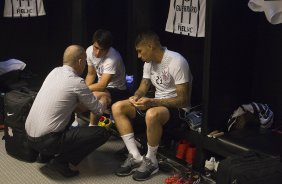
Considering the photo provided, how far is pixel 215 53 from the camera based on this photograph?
264cm

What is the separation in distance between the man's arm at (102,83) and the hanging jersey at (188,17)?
2.11ft

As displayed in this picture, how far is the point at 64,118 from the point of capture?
2750 mm

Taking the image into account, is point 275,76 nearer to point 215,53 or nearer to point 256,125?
point 256,125

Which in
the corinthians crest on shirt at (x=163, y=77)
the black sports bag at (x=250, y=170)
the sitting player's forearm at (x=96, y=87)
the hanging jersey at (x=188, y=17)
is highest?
the hanging jersey at (x=188, y=17)

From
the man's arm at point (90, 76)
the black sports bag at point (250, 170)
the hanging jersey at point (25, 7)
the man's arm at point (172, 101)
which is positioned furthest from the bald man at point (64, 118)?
the hanging jersey at point (25, 7)

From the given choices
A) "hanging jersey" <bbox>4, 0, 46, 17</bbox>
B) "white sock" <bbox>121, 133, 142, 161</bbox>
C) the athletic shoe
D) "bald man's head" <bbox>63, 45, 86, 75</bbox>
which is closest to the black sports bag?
"white sock" <bbox>121, 133, 142, 161</bbox>

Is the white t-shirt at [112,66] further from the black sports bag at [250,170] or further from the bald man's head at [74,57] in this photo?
the black sports bag at [250,170]

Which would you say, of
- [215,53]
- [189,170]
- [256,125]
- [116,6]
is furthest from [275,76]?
[116,6]

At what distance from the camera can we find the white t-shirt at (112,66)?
3.37m

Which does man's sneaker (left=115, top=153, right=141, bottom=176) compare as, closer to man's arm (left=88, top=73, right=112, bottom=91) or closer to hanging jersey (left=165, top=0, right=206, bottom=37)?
man's arm (left=88, top=73, right=112, bottom=91)

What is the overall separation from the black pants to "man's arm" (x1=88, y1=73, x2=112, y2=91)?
0.53m

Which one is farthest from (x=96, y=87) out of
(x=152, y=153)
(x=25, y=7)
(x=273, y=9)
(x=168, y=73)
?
(x=273, y=9)

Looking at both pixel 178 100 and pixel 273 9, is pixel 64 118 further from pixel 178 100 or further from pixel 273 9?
pixel 273 9

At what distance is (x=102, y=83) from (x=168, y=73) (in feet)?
2.22
